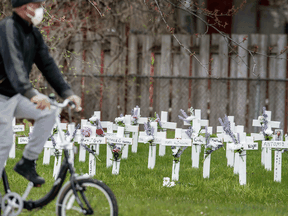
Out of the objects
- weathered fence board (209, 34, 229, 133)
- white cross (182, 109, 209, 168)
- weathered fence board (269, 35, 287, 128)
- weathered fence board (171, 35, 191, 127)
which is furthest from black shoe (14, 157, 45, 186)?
weathered fence board (269, 35, 287, 128)

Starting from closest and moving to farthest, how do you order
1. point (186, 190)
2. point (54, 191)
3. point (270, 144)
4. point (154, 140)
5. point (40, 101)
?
1. point (40, 101)
2. point (54, 191)
3. point (186, 190)
4. point (270, 144)
5. point (154, 140)

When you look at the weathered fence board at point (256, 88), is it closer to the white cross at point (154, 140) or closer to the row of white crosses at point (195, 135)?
the row of white crosses at point (195, 135)

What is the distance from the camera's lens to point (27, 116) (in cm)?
301

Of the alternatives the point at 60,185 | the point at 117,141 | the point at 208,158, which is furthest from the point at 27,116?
the point at 208,158

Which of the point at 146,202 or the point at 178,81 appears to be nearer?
the point at 146,202

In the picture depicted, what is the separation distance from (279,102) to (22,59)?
7222 millimetres

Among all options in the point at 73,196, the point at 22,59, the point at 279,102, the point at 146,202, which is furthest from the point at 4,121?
the point at 279,102

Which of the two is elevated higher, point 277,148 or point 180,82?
point 180,82

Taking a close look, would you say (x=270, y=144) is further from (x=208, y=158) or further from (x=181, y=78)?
(x=181, y=78)

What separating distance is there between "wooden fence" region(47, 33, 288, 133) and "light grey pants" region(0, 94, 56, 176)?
5894mm

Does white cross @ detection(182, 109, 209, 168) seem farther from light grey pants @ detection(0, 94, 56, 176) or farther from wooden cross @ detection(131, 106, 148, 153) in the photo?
light grey pants @ detection(0, 94, 56, 176)

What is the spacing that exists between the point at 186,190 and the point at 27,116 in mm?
2157

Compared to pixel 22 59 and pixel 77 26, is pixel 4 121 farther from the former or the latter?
pixel 77 26

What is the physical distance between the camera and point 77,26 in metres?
9.10
